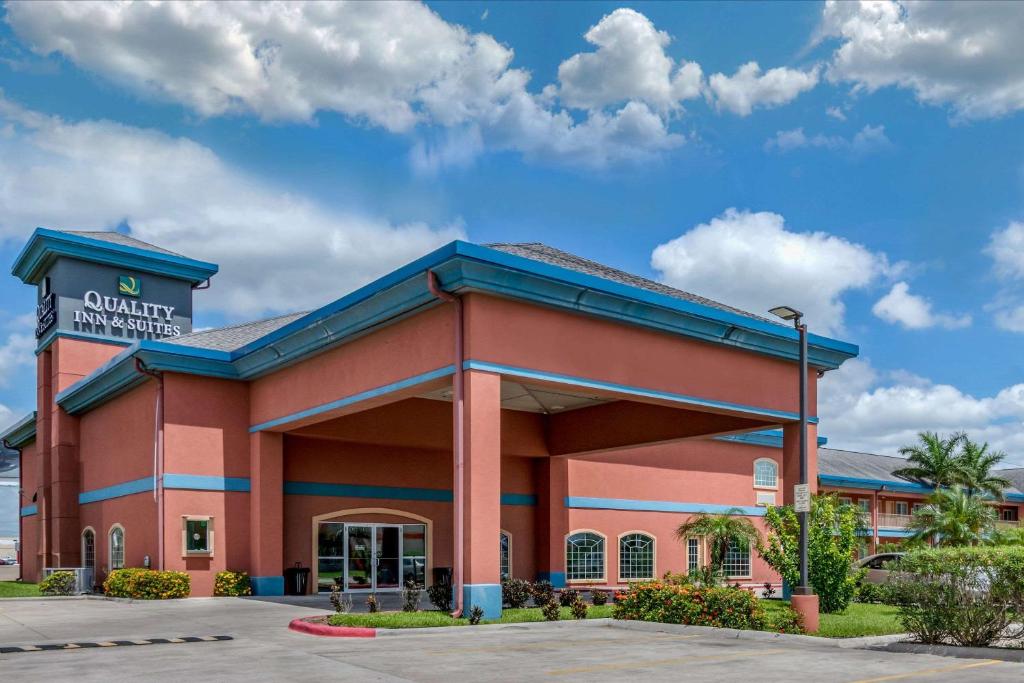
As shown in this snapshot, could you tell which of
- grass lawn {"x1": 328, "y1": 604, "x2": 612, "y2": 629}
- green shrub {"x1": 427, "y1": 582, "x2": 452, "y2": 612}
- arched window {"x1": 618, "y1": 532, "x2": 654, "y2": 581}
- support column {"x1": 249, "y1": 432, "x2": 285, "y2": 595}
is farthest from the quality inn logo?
grass lawn {"x1": 328, "y1": 604, "x2": 612, "y2": 629}

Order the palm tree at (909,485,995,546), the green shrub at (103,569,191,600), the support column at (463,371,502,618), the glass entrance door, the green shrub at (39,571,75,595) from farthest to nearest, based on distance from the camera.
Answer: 1. the palm tree at (909,485,995,546)
2. the glass entrance door
3. the green shrub at (39,571,75,595)
4. the green shrub at (103,569,191,600)
5. the support column at (463,371,502,618)

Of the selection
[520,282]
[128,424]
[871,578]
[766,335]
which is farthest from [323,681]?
[871,578]

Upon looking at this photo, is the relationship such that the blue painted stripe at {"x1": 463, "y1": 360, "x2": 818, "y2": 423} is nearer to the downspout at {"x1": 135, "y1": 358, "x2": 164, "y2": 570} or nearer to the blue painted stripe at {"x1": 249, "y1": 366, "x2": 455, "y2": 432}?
the blue painted stripe at {"x1": 249, "y1": 366, "x2": 455, "y2": 432}

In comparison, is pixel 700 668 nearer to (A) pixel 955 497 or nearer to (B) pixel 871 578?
(B) pixel 871 578

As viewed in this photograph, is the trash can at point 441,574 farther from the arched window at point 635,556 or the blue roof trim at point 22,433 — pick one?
the blue roof trim at point 22,433

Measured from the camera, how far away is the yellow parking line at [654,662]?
1338 centimetres

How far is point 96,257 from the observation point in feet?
118

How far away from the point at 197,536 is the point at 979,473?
46731mm

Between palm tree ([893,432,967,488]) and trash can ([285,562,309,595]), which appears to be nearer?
trash can ([285,562,309,595])

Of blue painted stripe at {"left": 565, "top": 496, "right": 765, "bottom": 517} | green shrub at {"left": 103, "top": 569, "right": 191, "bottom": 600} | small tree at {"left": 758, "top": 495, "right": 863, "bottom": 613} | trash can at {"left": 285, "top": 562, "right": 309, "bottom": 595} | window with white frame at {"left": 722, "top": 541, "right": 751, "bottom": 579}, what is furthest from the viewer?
window with white frame at {"left": 722, "top": 541, "right": 751, "bottom": 579}

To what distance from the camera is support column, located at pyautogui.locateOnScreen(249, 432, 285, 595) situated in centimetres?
2738

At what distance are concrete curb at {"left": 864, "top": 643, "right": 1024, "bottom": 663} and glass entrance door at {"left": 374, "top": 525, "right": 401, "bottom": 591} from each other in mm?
17942

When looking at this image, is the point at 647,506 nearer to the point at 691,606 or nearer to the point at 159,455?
the point at 691,606

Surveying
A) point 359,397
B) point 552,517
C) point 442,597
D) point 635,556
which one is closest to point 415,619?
point 442,597
